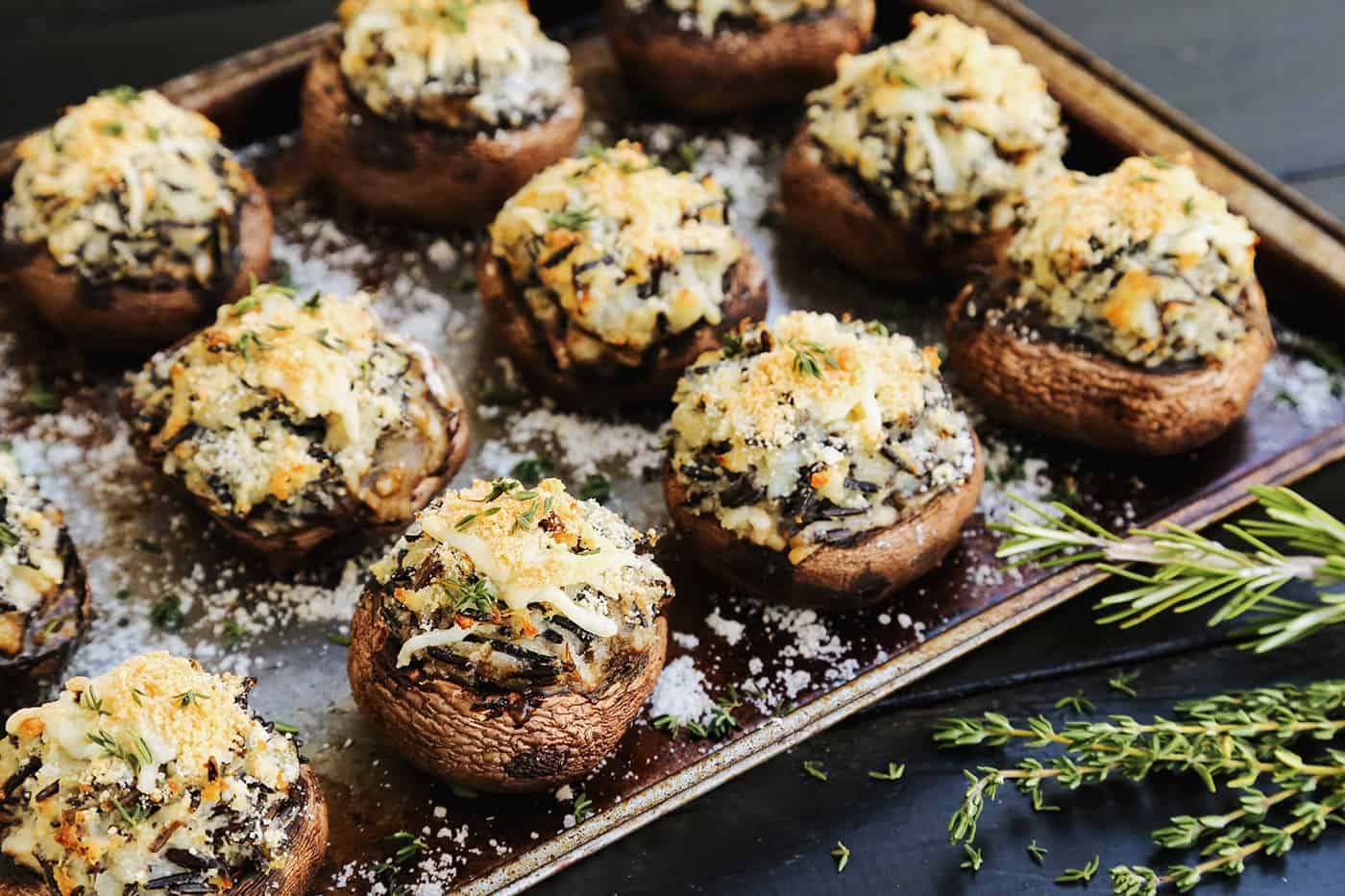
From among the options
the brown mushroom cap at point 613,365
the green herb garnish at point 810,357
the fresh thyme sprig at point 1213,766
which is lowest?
the fresh thyme sprig at point 1213,766

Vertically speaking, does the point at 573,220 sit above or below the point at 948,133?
below

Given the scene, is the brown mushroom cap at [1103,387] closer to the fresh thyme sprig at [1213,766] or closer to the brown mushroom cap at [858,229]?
the brown mushroom cap at [858,229]

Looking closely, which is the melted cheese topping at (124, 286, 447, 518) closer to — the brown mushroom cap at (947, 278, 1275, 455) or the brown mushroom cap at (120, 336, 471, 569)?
the brown mushroom cap at (120, 336, 471, 569)

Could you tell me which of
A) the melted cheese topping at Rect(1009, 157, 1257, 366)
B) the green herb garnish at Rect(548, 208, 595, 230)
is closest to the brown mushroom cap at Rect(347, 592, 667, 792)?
the green herb garnish at Rect(548, 208, 595, 230)

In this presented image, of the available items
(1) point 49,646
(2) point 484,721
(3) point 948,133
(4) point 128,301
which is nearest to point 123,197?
(4) point 128,301

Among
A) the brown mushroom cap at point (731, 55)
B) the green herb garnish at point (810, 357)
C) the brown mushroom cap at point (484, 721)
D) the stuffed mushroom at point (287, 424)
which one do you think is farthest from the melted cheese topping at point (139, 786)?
the brown mushroom cap at point (731, 55)

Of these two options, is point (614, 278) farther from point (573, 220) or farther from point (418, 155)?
point (418, 155)

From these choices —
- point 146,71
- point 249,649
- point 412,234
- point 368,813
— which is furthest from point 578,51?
point 368,813
